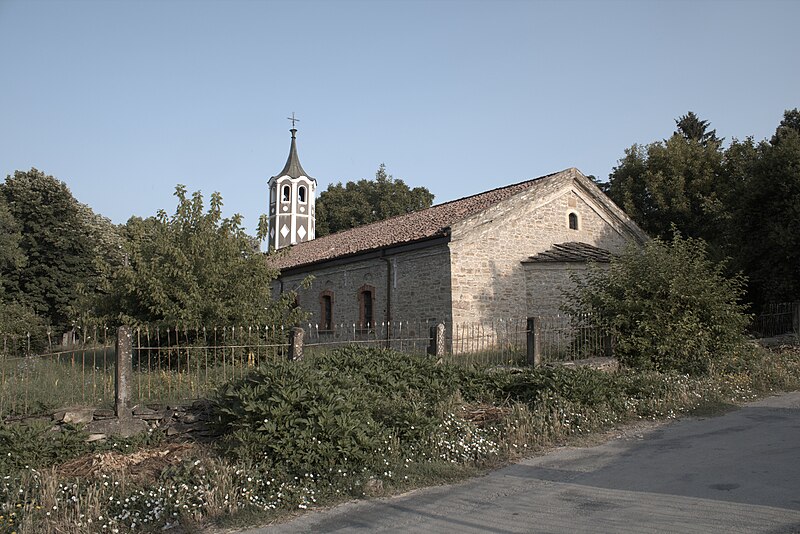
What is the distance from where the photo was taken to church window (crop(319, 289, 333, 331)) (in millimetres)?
22094

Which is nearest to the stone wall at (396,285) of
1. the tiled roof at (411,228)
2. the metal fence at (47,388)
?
the tiled roof at (411,228)

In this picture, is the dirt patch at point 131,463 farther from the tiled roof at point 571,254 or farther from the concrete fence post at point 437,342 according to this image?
the tiled roof at point 571,254

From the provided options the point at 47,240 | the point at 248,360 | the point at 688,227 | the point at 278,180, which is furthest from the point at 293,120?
the point at 248,360

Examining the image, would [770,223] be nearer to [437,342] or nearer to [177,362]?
[437,342]

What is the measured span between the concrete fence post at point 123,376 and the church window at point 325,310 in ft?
46.2

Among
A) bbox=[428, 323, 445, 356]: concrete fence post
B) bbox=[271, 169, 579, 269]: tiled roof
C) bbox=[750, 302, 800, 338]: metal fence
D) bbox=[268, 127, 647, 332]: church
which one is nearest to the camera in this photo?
bbox=[428, 323, 445, 356]: concrete fence post

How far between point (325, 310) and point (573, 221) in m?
9.05

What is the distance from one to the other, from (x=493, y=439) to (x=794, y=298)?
42.7ft

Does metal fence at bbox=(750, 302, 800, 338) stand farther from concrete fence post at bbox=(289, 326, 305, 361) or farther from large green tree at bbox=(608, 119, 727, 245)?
concrete fence post at bbox=(289, 326, 305, 361)

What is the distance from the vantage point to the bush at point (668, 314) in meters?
12.2

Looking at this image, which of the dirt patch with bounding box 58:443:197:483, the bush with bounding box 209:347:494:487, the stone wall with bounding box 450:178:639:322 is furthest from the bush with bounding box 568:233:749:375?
the dirt patch with bounding box 58:443:197:483

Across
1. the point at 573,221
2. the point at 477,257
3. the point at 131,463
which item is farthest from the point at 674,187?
the point at 131,463

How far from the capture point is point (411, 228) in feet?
65.4

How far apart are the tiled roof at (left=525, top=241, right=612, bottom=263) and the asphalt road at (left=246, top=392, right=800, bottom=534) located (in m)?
9.67
